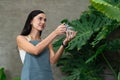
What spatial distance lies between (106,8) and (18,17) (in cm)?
159

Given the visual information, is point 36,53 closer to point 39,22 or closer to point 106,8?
point 39,22

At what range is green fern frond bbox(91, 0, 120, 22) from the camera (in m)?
1.73

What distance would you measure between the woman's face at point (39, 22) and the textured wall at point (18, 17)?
1.18 meters

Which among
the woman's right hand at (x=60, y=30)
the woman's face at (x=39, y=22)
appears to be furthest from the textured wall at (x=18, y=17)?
the woman's right hand at (x=60, y=30)

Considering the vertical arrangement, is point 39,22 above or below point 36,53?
above

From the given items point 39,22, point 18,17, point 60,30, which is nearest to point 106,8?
point 60,30

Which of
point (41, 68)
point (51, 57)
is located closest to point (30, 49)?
point (41, 68)

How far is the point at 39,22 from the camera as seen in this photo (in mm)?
1955

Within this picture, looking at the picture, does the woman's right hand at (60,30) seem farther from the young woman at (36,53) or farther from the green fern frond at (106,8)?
the green fern frond at (106,8)

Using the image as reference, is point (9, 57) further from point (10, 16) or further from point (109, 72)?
point (109, 72)

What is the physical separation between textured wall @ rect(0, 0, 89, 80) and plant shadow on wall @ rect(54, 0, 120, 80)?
0.74ft

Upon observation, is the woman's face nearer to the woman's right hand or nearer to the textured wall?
the woman's right hand

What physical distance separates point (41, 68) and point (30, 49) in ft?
0.43

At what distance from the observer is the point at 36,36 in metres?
1.96
